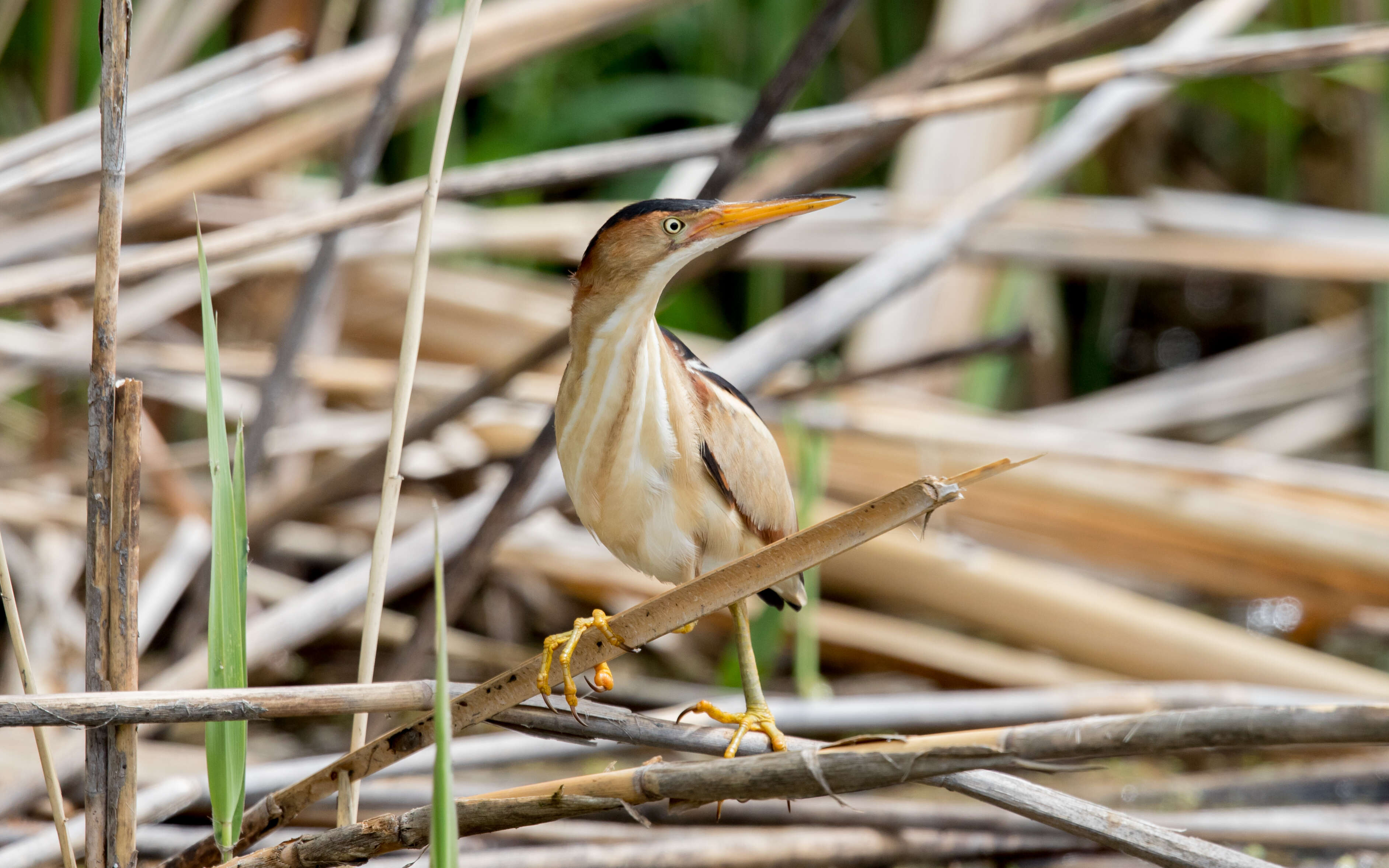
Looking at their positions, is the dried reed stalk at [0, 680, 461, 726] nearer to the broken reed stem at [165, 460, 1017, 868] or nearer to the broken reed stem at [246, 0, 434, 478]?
the broken reed stem at [165, 460, 1017, 868]

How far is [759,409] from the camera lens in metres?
2.09

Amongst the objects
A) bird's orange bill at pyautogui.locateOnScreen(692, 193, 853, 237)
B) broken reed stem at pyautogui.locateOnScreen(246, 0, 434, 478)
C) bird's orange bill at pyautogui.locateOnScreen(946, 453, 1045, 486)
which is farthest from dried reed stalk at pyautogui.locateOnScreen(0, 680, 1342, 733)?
broken reed stem at pyautogui.locateOnScreen(246, 0, 434, 478)

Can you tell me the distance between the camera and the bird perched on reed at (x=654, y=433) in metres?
0.98

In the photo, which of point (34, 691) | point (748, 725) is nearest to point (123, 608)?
point (34, 691)

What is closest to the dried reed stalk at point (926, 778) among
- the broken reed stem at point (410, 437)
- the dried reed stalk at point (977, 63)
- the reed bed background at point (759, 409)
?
the reed bed background at point (759, 409)

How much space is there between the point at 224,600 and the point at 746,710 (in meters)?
0.43

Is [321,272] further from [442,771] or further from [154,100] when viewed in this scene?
[442,771]

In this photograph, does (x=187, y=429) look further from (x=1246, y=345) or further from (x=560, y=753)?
(x=1246, y=345)

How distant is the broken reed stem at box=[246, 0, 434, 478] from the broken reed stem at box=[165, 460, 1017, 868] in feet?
2.40

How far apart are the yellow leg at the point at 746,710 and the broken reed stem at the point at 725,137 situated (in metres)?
0.59

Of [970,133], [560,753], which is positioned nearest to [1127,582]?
[970,133]

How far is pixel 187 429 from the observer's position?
2.63 m

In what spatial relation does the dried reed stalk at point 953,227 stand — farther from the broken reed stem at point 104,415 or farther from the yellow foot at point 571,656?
the broken reed stem at point 104,415

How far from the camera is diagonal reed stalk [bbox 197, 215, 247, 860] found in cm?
83
